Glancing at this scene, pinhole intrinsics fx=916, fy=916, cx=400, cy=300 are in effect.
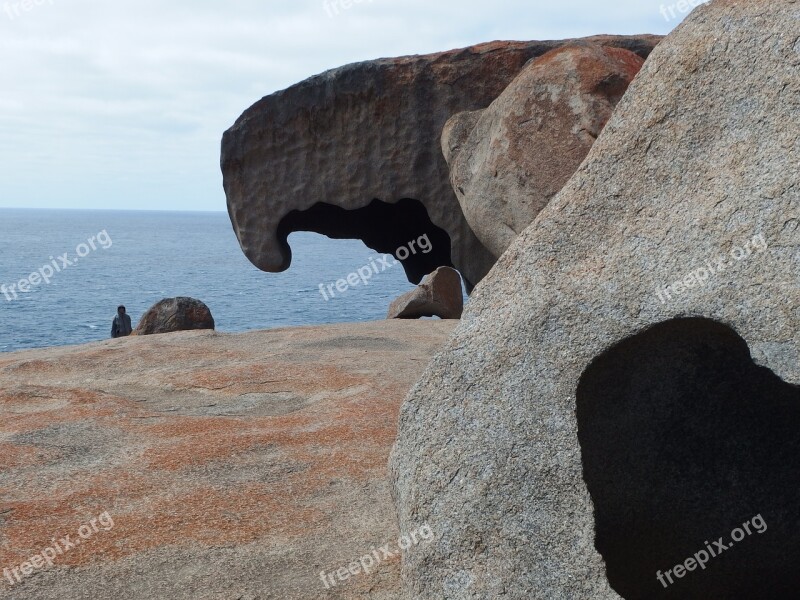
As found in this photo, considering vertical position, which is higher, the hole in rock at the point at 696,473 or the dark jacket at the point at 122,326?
the dark jacket at the point at 122,326

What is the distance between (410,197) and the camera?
A: 10.9m

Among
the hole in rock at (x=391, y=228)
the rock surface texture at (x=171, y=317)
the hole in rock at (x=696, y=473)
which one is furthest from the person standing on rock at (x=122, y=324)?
the hole in rock at (x=696, y=473)

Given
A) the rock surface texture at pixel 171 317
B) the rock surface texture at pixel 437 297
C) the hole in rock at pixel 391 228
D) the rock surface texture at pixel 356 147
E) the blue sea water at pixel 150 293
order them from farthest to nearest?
the blue sea water at pixel 150 293 → the rock surface texture at pixel 171 317 → the rock surface texture at pixel 437 297 → the hole in rock at pixel 391 228 → the rock surface texture at pixel 356 147

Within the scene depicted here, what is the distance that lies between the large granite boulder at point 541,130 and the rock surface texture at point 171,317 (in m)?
7.65

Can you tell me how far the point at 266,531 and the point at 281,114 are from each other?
705cm

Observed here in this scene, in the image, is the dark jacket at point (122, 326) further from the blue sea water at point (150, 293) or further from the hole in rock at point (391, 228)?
the hole in rock at point (391, 228)

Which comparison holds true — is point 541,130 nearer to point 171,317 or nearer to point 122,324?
point 171,317

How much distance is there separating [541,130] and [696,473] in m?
4.31

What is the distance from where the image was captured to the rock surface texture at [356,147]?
10.3 meters

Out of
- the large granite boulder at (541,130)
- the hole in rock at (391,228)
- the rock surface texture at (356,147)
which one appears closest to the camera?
the large granite boulder at (541,130)

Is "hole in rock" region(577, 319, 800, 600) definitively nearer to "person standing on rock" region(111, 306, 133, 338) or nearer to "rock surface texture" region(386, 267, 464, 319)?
"rock surface texture" region(386, 267, 464, 319)

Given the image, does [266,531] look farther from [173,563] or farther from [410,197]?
[410,197]

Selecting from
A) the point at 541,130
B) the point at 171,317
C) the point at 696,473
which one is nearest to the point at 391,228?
the point at 171,317

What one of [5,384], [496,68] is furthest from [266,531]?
[496,68]
